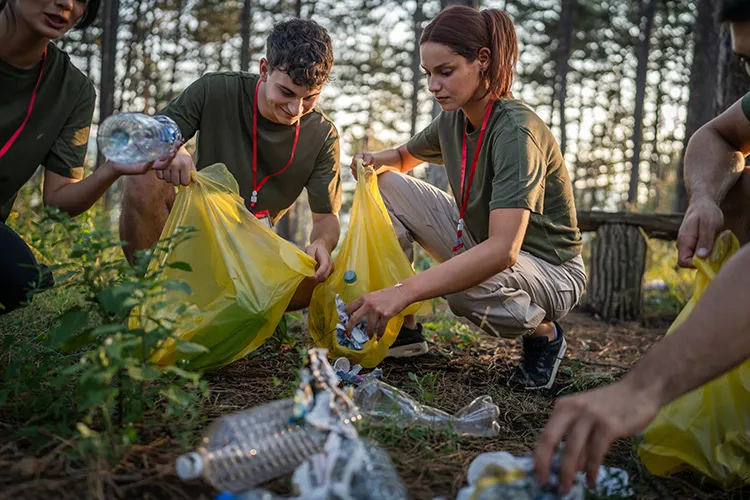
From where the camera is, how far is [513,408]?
2.16 metres

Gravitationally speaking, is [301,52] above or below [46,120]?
above

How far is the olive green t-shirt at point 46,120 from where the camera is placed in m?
2.07

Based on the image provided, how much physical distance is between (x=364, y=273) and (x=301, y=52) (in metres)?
0.92

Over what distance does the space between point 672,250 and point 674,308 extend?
3.23 metres

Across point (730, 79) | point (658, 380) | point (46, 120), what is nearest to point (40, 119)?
point (46, 120)

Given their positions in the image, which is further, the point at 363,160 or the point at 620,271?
the point at 620,271

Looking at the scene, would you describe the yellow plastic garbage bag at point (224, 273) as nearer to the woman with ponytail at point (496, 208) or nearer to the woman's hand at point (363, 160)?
the woman with ponytail at point (496, 208)

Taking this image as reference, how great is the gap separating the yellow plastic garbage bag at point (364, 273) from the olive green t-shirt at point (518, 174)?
38 centimetres

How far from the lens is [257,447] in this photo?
51.0 inches

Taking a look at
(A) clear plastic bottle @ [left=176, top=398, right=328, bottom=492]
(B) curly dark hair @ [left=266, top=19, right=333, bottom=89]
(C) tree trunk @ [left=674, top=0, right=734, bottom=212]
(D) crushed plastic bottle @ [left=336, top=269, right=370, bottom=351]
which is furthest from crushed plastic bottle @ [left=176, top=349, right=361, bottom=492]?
(C) tree trunk @ [left=674, top=0, right=734, bottom=212]

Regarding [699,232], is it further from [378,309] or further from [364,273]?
[364,273]

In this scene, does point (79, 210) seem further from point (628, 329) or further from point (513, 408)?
point (628, 329)

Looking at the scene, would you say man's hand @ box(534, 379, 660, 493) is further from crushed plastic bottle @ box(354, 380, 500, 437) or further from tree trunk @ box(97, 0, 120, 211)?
tree trunk @ box(97, 0, 120, 211)

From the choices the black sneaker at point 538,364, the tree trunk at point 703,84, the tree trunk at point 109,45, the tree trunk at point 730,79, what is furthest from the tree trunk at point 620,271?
the tree trunk at point 109,45
